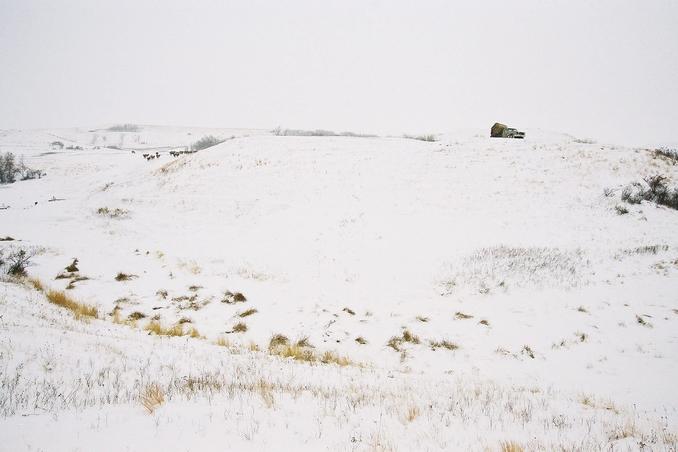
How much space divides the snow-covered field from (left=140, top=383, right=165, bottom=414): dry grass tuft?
39mm

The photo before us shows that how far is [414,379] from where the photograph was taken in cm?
723

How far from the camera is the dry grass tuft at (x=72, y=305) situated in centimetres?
1043

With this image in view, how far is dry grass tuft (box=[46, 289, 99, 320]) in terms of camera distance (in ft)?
34.2

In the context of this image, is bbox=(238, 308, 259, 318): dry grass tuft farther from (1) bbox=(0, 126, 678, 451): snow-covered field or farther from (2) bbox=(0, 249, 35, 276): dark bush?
(2) bbox=(0, 249, 35, 276): dark bush

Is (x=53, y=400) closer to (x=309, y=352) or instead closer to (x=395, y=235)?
(x=309, y=352)

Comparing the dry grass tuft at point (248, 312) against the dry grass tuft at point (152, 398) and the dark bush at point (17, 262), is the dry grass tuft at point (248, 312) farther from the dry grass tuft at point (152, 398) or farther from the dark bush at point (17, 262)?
the dark bush at point (17, 262)

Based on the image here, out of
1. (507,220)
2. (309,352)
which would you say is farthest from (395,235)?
(309,352)

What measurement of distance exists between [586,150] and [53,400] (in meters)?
35.2

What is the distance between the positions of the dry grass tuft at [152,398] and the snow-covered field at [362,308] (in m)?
0.04

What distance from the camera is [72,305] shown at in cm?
1096

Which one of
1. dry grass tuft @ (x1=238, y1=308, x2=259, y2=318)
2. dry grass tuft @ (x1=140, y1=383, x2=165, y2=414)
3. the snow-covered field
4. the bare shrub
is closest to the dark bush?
the snow-covered field

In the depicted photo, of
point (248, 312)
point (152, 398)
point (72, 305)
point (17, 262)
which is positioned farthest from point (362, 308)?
point (17, 262)

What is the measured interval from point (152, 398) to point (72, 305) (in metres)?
8.80

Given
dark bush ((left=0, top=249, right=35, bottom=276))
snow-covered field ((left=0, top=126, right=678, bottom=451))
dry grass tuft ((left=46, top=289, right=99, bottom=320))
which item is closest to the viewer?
snow-covered field ((left=0, top=126, right=678, bottom=451))
